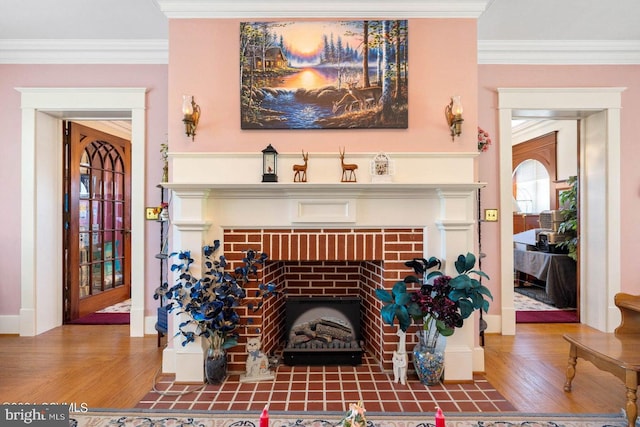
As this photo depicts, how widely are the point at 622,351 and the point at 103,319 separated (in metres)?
4.50

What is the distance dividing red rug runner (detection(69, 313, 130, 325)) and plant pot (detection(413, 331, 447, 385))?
9.97ft

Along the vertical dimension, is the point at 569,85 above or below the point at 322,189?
above

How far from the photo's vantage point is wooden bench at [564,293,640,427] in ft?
6.15

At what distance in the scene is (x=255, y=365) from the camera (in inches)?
96.9

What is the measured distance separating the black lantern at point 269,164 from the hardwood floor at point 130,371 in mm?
1618

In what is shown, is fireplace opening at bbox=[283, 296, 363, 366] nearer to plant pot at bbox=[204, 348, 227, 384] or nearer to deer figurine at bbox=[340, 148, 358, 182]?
plant pot at bbox=[204, 348, 227, 384]

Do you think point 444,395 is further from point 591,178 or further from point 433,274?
point 591,178

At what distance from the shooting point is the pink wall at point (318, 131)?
2.57m

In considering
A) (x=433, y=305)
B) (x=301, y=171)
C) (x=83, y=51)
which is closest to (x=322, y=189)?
(x=301, y=171)

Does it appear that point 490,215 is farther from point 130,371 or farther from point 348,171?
point 130,371

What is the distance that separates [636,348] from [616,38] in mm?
2861

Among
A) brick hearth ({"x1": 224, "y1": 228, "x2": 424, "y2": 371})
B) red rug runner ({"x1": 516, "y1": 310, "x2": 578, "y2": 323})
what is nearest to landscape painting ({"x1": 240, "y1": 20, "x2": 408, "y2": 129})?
brick hearth ({"x1": 224, "y1": 228, "x2": 424, "y2": 371})

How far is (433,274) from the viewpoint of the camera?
237cm

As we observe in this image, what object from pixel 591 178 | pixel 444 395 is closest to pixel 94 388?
pixel 444 395
